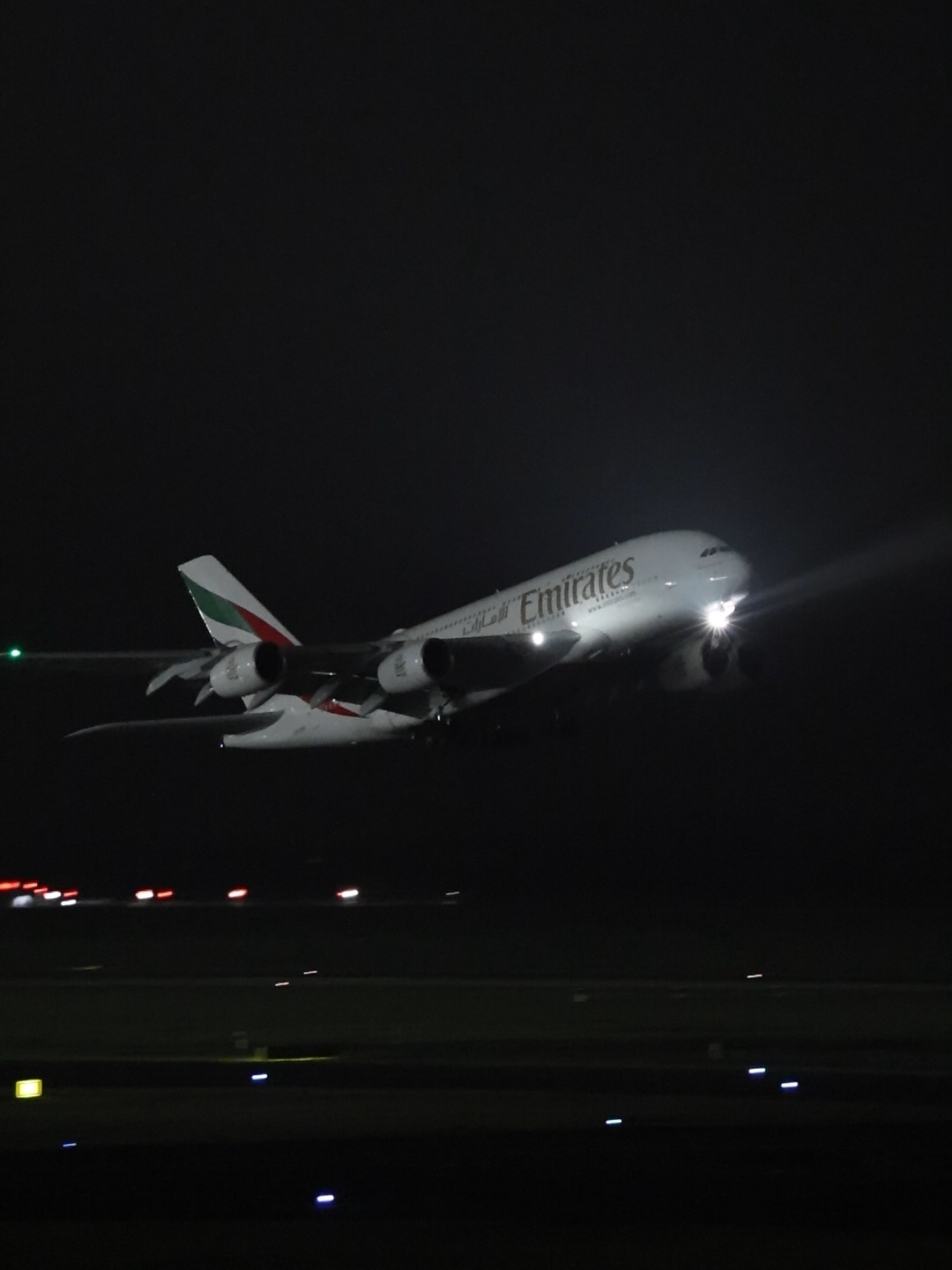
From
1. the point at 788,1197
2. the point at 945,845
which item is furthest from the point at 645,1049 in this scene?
the point at 945,845

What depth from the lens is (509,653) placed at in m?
49.4

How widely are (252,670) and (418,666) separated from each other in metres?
4.32

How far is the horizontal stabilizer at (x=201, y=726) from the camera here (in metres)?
55.3

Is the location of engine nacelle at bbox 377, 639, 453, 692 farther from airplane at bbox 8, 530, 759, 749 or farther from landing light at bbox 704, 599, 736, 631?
landing light at bbox 704, 599, 736, 631

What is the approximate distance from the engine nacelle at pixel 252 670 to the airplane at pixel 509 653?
0.04 meters

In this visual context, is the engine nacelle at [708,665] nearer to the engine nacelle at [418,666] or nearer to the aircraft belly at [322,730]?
the engine nacelle at [418,666]

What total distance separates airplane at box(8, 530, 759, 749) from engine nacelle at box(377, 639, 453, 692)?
1.4 inches

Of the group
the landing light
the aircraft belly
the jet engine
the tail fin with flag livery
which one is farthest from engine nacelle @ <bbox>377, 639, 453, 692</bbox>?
the tail fin with flag livery

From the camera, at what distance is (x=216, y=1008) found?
28703mm

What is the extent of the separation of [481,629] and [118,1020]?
89.0 feet

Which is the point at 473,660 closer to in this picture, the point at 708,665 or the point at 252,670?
the point at 252,670

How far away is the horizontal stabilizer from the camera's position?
5528 cm

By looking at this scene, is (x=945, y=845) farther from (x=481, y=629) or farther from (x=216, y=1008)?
(x=216, y=1008)

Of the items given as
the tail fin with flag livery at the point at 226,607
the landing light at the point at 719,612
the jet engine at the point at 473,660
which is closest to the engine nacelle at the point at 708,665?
the landing light at the point at 719,612
